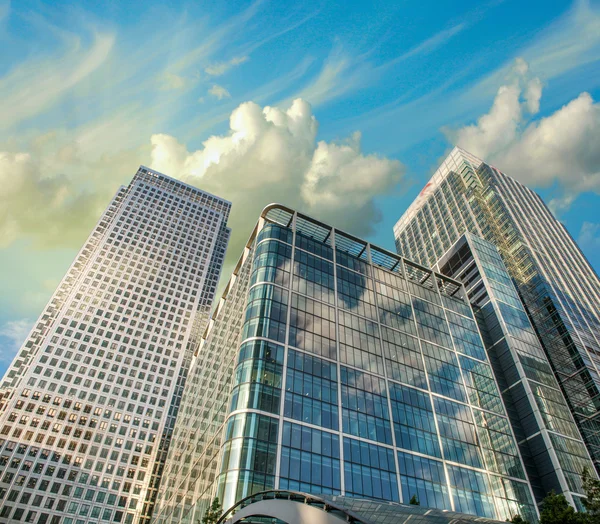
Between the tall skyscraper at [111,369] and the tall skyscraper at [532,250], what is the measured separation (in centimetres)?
7221

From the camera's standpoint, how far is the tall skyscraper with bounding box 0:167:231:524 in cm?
9306

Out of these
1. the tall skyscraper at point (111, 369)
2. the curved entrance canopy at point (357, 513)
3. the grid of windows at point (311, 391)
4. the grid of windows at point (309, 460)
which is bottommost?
the curved entrance canopy at point (357, 513)

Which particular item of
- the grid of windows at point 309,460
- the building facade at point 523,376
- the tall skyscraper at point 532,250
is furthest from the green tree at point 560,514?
the tall skyscraper at point 532,250

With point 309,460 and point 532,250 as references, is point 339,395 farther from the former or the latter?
point 532,250

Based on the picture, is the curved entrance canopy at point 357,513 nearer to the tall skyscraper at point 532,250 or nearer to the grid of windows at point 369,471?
the grid of windows at point 369,471

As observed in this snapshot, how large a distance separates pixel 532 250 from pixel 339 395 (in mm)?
68902

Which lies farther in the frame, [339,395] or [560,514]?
[339,395]

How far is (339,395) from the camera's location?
57.2m

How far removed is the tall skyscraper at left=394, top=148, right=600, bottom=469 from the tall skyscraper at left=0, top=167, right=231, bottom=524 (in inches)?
2843

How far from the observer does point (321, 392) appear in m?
56.0

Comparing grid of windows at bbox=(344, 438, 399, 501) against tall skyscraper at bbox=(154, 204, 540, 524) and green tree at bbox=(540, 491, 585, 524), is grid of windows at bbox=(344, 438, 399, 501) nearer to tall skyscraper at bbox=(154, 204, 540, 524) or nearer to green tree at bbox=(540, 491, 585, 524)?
tall skyscraper at bbox=(154, 204, 540, 524)

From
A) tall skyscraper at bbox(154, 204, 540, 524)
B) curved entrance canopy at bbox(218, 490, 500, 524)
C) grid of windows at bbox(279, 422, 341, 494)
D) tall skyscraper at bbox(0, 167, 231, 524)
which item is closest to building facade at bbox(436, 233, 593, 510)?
tall skyscraper at bbox(154, 204, 540, 524)

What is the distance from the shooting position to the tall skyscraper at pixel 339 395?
4975 cm

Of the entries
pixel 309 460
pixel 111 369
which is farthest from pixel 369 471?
pixel 111 369
